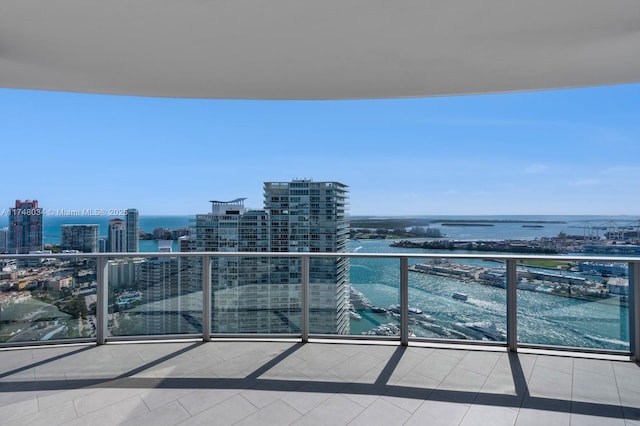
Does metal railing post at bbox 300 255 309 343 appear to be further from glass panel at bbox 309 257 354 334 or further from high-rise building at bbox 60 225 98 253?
high-rise building at bbox 60 225 98 253

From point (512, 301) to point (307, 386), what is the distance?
2510 mm

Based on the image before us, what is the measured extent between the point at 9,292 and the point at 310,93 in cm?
423

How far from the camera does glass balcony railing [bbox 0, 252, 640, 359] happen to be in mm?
3178

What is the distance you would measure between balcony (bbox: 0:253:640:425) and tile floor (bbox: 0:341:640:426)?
0.04 ft

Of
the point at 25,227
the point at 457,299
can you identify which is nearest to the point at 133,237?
the point at 25,227

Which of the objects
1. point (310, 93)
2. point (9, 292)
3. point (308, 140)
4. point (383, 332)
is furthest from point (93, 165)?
point (383, 332)

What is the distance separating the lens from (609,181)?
11781mm

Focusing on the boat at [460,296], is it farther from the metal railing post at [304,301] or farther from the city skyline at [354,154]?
the city skyline at [354,154]

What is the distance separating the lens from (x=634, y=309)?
120 inches

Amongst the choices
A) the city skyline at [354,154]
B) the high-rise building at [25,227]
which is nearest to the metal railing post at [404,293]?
the high-rise building at [25,227]

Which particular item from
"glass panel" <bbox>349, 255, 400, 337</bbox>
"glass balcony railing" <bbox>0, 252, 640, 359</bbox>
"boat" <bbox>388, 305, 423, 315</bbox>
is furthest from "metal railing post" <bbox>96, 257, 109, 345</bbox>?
"boat" <bbox>388, 305, 423, 315</bbox>

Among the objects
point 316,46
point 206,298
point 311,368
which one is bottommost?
point 311,368

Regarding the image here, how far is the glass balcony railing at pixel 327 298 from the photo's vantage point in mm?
3178

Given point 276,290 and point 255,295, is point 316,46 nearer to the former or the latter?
point 276,290
